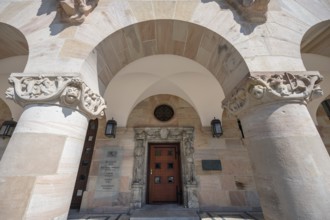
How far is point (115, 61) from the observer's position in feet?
7.68

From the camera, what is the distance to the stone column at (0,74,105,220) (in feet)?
4.27

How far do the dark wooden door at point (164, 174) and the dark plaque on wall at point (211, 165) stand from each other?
0.83 m

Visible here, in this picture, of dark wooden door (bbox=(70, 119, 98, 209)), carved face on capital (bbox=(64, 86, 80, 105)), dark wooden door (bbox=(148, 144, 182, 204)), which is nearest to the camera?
carved face on capital (bbox=(64, 86, 80, 105))

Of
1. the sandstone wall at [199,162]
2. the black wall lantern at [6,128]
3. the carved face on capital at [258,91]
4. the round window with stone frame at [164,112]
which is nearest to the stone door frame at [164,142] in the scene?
the sandstone wall at [199,162]

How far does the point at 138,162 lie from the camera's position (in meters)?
4.52

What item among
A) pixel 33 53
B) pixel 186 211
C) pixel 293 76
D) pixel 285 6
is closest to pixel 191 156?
pixel 186 211

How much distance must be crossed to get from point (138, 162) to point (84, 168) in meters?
1.71

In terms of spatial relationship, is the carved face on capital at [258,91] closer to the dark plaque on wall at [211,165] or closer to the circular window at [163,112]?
the dark plaque on wall at [211,165]

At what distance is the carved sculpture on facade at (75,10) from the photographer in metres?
1.95

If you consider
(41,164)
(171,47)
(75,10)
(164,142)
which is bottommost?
(41,164)

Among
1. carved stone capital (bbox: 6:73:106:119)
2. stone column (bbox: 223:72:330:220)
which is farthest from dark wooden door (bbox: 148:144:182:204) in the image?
carved stone capital (bbox: 6:73:106:119)

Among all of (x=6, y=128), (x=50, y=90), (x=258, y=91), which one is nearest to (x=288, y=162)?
(x=258, y=91)

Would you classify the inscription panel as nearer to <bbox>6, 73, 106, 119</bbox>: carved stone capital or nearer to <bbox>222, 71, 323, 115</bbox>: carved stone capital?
<bbox>6, 73, 106, 119</bbox>: carved stone capital

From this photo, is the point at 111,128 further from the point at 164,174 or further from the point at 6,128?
the point at 6,128
